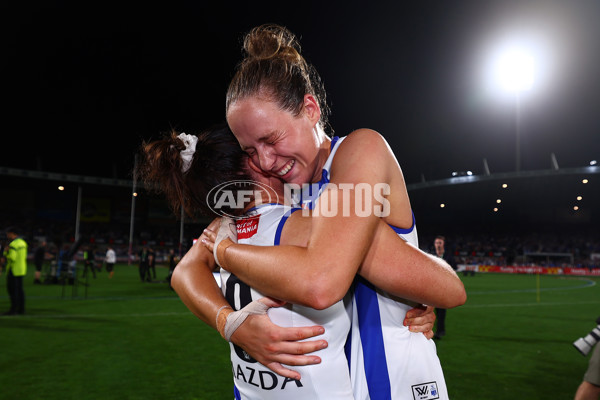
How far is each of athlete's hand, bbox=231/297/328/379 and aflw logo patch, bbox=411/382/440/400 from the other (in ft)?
1.47

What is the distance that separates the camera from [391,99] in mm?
31641

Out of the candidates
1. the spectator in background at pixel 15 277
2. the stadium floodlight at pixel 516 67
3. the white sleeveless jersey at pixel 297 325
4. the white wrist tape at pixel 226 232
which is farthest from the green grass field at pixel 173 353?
the stadium floodlight at pixel 516 67

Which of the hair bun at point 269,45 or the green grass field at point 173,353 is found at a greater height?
the hair bun at point 269,45

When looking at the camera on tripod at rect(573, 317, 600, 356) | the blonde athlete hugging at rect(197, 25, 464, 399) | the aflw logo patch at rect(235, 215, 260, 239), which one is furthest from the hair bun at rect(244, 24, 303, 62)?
the camera on tripod at rect(573, 317, 600, 356)

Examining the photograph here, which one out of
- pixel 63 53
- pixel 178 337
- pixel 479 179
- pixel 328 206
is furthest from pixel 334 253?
pixel 479 179

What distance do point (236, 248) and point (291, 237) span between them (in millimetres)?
191

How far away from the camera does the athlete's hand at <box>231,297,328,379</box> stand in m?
1.49

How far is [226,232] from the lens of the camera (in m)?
1.67

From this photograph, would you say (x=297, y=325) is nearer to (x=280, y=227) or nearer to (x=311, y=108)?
(x=280, y=227)

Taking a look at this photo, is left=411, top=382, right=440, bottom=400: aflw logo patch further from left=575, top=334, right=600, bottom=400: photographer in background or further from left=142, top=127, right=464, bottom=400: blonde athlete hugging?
left=575, top=334, right=600, bottom=400: photographer in background

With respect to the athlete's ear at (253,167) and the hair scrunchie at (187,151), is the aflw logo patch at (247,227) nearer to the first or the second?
the athlete's ear at (253,167)

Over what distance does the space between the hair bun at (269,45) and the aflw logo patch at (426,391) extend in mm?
1447

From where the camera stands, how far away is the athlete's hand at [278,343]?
1.49m

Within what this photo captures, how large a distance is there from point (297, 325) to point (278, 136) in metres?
0.73
